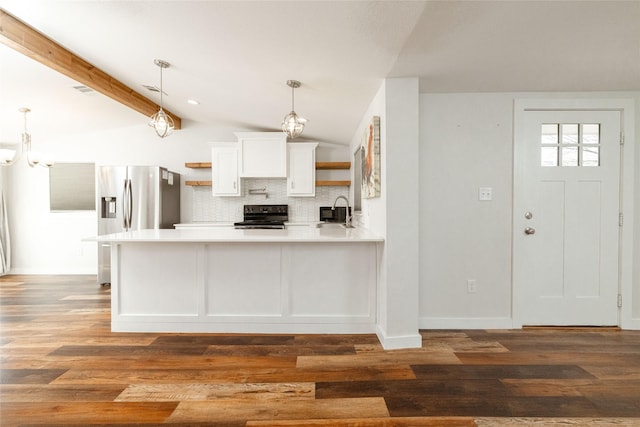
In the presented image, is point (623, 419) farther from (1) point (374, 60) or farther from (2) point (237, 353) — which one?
(1) point (374, 60)

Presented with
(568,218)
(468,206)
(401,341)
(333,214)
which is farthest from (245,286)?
(568,218)

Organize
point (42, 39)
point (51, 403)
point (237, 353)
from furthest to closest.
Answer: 1. point (42, 39)
2. point (237, 353)
3. point (51, 403)

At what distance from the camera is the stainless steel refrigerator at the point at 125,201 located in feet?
14.5

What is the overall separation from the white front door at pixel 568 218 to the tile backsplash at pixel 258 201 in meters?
2.89

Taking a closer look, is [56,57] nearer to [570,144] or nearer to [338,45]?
[338,45]

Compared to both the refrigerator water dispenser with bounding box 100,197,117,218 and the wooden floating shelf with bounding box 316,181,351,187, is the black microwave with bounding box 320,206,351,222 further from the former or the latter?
the refrigerator water dispenser with bounding box 100,197,117,218

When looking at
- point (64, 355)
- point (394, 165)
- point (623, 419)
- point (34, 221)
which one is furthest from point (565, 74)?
point (34, 221)

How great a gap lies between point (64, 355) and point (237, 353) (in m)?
1.30

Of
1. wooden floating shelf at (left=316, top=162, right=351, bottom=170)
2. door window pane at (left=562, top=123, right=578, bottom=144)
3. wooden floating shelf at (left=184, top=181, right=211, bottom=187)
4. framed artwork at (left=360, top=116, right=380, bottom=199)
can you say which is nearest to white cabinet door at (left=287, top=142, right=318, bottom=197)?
wooden floating shelf at (left=316, top=162, right=351, bottom=170)

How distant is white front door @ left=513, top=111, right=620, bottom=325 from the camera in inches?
109

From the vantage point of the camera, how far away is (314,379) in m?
1.96

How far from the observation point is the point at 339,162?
4930 millimetres

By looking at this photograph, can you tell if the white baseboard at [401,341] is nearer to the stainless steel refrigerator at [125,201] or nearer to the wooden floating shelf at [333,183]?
the wooden floating shelf at [333,183]

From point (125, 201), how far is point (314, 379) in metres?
3.95
